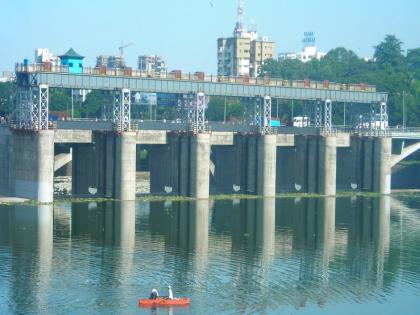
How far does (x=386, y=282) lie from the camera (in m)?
84.9

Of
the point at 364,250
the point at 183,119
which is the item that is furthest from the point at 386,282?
the point at 183,119

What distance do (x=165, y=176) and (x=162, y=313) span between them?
245 feet

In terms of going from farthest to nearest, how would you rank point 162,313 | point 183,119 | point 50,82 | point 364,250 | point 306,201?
point 183,119 < point 306,201 < point 50,82 < point 364,250 < point 162,313

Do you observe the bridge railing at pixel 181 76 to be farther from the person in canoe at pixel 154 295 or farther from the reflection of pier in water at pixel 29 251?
the person in canoe at pixel 154 295

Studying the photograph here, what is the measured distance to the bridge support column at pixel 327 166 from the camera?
15162cm

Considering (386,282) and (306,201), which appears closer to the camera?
(386,282)

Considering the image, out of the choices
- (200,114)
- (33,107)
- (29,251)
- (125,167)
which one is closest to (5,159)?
(33,107)

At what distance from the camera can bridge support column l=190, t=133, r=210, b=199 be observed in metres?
138

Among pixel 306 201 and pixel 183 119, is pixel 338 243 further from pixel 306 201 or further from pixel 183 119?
pixel 183 119

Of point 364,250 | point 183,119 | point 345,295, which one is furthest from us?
point 183,119

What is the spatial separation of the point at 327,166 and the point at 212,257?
61.0m

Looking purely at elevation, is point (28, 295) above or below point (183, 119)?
below

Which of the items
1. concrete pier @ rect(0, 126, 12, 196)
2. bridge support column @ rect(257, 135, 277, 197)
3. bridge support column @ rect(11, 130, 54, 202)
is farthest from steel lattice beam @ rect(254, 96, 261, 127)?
concrete pier @ rect(0, 126, 12, 196)

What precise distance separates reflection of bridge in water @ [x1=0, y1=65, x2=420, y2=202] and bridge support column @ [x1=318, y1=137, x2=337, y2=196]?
153mm
